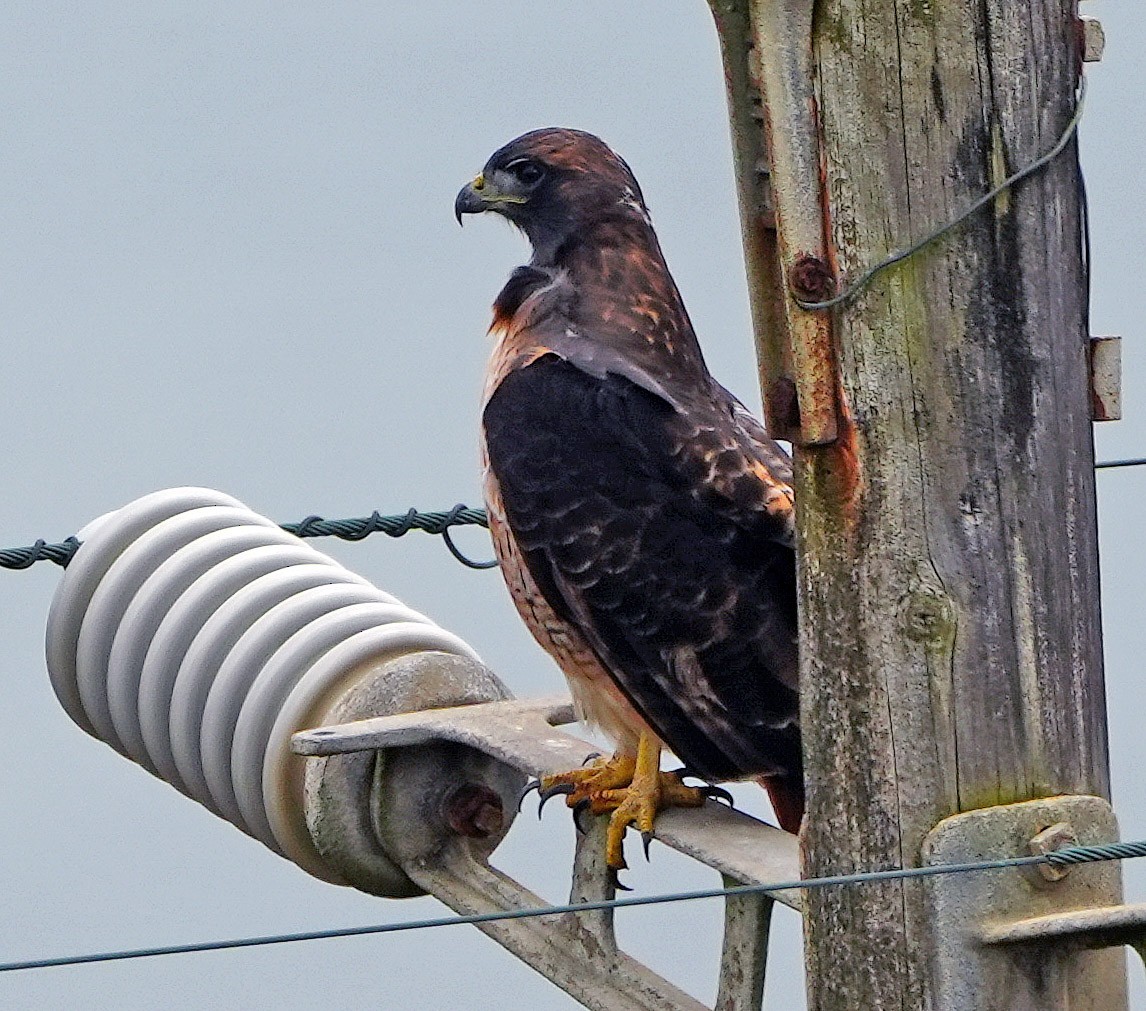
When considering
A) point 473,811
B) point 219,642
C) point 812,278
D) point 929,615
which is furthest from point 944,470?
point 219,642

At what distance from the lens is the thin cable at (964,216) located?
3.37 meters

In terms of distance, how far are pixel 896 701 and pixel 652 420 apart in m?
1.71

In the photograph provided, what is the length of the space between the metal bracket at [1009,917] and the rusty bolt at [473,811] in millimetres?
2010

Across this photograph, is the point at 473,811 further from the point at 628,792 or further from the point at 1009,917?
the point at 1009,917

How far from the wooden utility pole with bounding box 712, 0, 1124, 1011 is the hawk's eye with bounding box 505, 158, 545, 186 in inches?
91.1

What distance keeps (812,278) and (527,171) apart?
2.47m

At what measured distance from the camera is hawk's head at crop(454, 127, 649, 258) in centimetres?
571

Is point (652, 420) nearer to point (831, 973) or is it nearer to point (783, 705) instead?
point (783, 705)

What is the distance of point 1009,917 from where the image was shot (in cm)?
352

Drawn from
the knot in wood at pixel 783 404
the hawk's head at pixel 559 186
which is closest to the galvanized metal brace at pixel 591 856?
the knot in wood at pixel 783 404

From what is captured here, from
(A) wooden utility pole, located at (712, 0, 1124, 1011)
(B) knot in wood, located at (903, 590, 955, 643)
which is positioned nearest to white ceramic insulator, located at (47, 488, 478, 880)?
(A) wooden utility pole, located at (712, 0, 1124, 1011)

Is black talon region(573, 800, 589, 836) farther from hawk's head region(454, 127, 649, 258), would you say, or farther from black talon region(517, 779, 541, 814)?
hawk's head region(454, 127, 649, 258)

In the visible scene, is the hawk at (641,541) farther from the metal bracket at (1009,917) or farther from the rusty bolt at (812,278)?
the rusty bolt at (812,278)

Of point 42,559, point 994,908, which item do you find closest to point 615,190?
point 42,559
